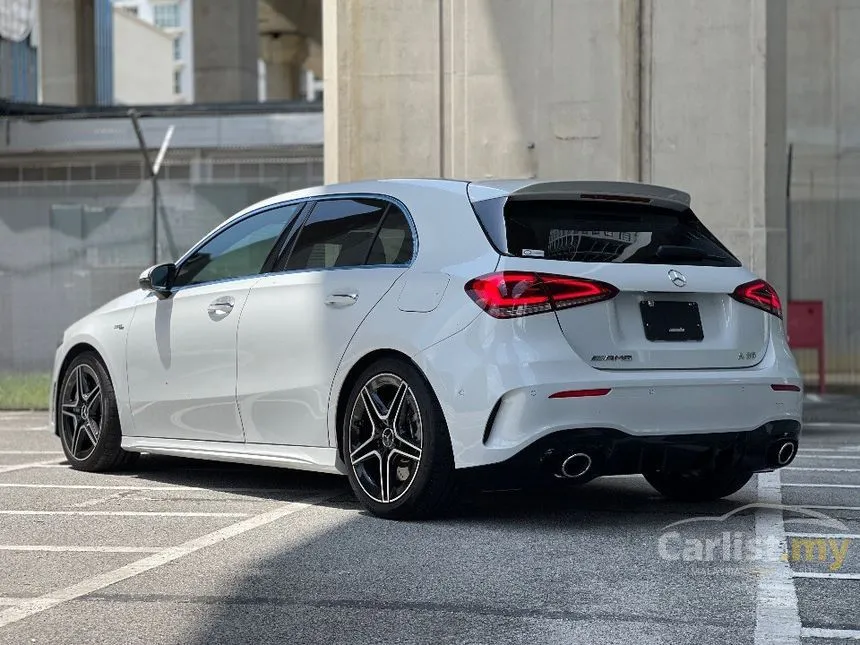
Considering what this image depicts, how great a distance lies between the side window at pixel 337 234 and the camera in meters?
7.63

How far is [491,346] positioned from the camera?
6.64 metres

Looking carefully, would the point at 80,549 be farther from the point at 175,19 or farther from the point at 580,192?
the point at 175,19

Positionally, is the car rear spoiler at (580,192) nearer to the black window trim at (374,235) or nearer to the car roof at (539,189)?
the car roof at (539,189)

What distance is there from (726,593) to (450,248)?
7.44ft

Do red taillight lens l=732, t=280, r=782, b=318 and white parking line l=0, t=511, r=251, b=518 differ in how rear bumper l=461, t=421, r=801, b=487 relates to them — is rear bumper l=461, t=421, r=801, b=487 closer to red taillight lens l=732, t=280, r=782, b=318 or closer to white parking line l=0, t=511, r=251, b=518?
red taillight lens l=732, t=280, r=782, b=318

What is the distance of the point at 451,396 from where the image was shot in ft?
22.1

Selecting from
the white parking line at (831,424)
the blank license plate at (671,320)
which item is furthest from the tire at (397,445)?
the white parking line at (831,424)

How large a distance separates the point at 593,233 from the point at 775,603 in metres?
2.26

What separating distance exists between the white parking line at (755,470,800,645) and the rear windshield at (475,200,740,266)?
4.20 feet

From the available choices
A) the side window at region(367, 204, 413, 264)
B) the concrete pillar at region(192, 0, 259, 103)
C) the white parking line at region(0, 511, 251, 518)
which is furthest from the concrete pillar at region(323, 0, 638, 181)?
the concrete pillar at region(192, 0, 259, 103)

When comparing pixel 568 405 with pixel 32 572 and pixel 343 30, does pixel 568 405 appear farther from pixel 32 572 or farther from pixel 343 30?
pixel 343 30

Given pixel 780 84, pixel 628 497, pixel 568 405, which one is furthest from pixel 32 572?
pixel 780 84

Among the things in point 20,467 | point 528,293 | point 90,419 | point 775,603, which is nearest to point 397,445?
point 528,293

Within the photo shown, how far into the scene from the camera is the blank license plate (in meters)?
6.89
